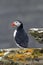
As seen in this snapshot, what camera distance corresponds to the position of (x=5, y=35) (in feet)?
43.0

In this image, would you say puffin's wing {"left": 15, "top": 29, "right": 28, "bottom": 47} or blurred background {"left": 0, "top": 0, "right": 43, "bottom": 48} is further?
blurred background {"left": 0, "top": 0, "right": 43, "bottom": 48}

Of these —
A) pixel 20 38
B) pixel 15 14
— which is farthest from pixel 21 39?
pixel 15 14

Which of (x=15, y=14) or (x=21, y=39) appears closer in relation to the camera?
(x=21, y=39)

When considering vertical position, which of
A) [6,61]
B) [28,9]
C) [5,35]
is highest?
[28,9]

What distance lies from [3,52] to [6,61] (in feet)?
1.55

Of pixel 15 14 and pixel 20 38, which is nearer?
pixel 20 38

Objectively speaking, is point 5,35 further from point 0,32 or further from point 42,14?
point 42,14

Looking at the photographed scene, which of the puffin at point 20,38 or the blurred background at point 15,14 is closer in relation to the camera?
the puffin at point 20,38

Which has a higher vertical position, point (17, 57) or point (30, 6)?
point (30, 6)

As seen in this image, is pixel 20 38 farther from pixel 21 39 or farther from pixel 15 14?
pixel 15 14

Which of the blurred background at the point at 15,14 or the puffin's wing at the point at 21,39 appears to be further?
the blurred background at the point at 15,14

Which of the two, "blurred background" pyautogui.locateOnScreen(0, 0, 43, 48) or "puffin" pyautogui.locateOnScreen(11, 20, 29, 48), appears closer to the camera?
"puffin" pyautogui.locateOnScreen(11, 20, 29, 48)

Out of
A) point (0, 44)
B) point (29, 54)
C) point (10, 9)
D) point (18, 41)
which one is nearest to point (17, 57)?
point (29, 54)

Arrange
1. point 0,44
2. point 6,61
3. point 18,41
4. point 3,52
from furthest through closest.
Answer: point 0,44, point 18,41, point 3,52, point 6,61
